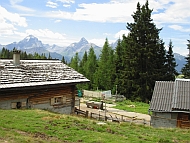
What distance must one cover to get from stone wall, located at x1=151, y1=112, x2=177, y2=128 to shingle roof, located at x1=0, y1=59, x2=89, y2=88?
27.0ft

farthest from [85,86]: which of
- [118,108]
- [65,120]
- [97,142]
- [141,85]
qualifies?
[97,142]

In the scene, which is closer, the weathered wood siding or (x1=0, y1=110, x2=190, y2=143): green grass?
(x1=0, y1=110, x2=190, y2=143): green grass

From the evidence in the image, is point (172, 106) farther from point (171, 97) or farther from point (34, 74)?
point (34, 74)

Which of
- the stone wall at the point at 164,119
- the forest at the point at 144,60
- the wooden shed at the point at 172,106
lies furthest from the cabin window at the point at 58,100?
the forest at the point at 144,60

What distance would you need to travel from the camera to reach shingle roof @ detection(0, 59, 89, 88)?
2018 centimetres

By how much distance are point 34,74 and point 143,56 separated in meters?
26.6

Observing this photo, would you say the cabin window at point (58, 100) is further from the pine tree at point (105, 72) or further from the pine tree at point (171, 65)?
the pine tree at point (105, 72)

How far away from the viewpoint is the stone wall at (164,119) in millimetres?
21344

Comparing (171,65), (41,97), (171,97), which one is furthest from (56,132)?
(171,65)

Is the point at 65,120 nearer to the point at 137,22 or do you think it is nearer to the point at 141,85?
the point at 141,85

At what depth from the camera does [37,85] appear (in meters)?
20.8

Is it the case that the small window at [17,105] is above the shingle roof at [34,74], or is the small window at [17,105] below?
below

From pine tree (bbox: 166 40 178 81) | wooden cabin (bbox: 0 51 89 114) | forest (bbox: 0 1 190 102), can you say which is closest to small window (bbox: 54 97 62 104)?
wooden cabin (bbox: 0 51 89 114)

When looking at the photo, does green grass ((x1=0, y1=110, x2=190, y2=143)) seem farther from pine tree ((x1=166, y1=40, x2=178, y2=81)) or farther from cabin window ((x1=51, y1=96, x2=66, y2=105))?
pine tree ((x1=166, y1=40, x2=178, y2=81))
